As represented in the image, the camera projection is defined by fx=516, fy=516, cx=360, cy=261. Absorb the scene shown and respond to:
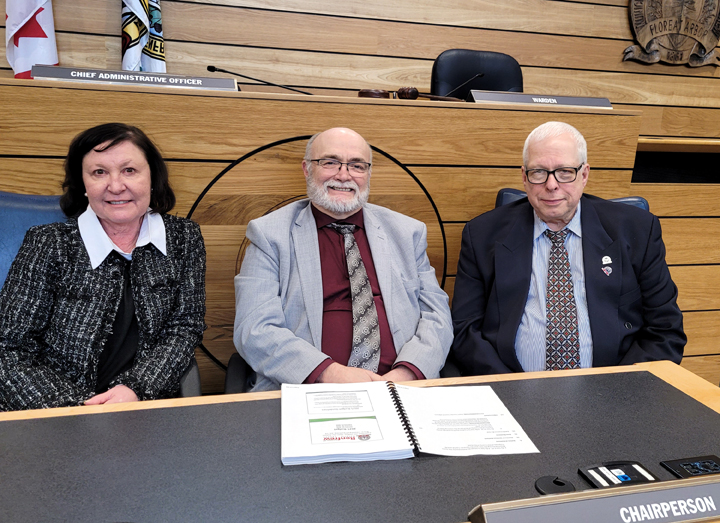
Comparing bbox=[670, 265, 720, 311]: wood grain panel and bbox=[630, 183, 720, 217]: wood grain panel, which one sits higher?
bbox=[630, 183, 720, 217]: wood grain panel

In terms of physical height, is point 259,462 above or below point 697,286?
above

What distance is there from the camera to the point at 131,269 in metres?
1.46

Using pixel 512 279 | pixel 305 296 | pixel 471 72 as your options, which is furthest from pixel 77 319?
pixel 471 72

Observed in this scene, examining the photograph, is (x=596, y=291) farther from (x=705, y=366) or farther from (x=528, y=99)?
(x=705, y=366)

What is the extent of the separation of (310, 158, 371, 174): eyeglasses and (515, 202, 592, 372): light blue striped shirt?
623 millimetres

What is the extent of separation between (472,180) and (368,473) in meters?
1.52

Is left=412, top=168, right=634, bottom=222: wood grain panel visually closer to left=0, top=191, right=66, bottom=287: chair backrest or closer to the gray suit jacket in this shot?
the gray suit jacket

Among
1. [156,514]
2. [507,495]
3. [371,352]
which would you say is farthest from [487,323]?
[156,514]

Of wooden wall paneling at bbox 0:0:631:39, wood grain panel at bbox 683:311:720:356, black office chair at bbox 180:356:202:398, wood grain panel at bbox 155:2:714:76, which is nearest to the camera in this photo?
black office chair at bbox 180:356:202:398

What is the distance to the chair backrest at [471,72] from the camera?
2.89 meters

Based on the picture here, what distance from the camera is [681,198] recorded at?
Answer: 96.1 inches

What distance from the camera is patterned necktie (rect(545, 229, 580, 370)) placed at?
162 cm

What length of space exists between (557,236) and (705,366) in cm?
153

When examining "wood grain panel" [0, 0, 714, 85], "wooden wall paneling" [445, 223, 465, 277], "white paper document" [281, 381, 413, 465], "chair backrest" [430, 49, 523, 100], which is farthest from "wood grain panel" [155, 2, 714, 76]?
"white paper document" [281, 381, 413, 465]
